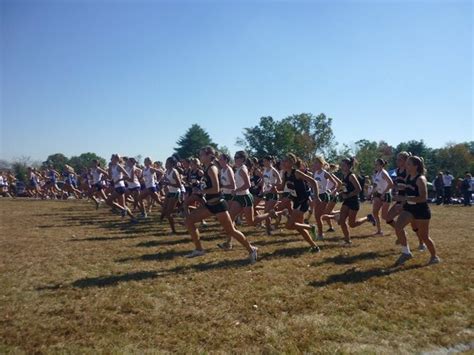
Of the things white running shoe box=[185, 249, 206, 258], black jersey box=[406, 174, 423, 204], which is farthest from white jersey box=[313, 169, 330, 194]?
white running shoe box=[185, 249, 206, 258]

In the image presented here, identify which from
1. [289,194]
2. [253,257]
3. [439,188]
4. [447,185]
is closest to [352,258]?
[289,194]

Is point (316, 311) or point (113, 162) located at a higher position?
point (113, 162)

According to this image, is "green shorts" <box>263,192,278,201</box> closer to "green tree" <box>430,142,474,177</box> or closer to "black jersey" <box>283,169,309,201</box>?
"black jersey" <box>283,169,309,201</box>

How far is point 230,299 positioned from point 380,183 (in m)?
7.17

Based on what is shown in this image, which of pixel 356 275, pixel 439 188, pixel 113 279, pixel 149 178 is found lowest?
pixel 356 275

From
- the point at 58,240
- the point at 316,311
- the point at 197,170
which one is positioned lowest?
the point at 316,311

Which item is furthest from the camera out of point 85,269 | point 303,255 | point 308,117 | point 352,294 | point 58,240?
point 308,117

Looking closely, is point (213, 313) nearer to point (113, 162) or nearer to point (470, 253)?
point (470, 253)

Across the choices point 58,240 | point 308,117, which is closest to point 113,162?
point 58,240

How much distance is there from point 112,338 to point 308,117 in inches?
3260

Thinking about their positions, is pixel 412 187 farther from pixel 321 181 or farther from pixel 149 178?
pixel 149 178

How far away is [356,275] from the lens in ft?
23.7

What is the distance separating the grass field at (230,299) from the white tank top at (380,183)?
213cm

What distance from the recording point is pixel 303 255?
878 cm
